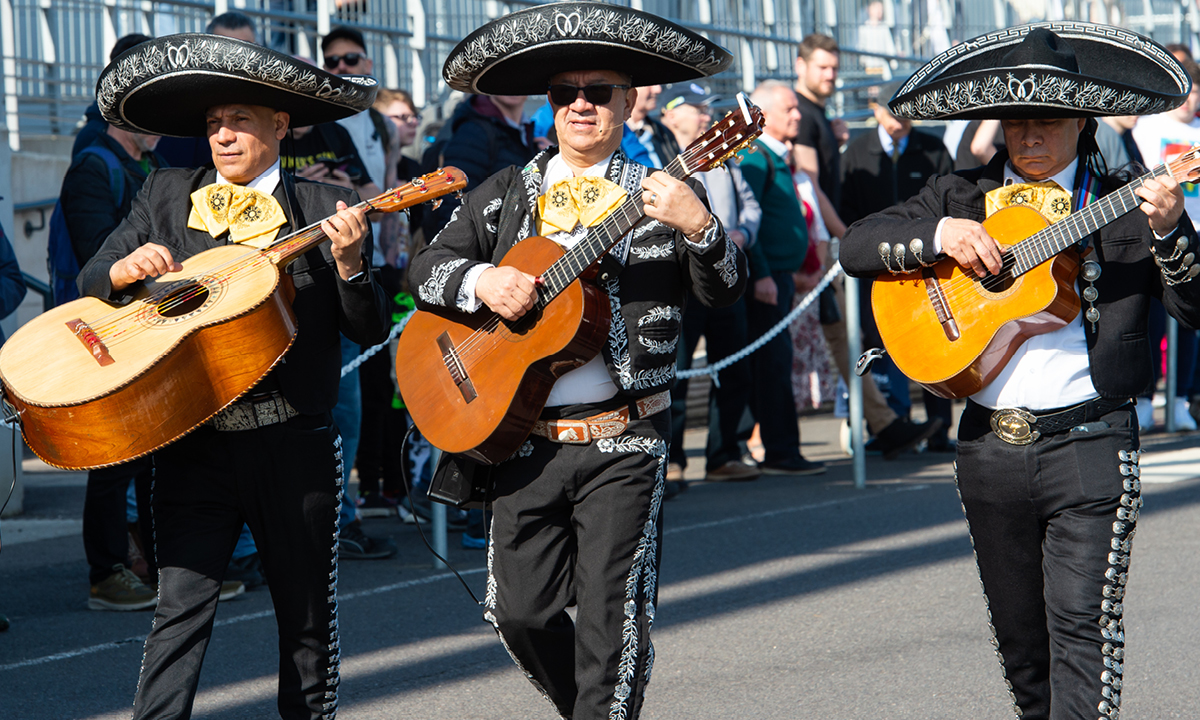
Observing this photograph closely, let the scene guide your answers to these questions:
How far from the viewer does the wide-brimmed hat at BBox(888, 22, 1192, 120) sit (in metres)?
3.61

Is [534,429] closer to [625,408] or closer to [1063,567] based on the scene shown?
[625,408]

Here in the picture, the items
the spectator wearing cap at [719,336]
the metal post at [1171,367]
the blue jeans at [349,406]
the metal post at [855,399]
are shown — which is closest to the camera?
the blue jeans at [349,406]

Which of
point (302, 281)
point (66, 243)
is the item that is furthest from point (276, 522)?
point (66, 243)

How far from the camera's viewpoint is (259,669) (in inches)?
200

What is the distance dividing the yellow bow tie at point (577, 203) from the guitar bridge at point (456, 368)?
420mm

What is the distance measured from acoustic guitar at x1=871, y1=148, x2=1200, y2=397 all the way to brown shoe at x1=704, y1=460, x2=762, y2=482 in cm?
499

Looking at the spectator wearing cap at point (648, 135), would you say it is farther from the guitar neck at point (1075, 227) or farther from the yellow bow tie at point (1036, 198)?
the guitar neck at point (1075, 227)

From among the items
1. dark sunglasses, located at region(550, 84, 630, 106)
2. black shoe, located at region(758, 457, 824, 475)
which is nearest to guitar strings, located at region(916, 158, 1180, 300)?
dark sunglasses, located at region(550, 84, 630, 106)

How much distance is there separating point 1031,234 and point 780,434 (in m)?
5.49

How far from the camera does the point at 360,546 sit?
6.84 m

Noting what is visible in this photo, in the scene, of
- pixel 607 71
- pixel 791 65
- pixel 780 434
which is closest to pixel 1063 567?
pixel 607 71

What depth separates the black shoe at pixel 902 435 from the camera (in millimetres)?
9648

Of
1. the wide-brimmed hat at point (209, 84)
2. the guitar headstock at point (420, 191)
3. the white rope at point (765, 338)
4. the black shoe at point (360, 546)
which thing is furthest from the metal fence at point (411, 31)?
the guitar headstock at point (420, 191)

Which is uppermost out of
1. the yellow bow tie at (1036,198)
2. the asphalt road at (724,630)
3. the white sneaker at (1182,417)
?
the yellow bow tie at (1036,198)
